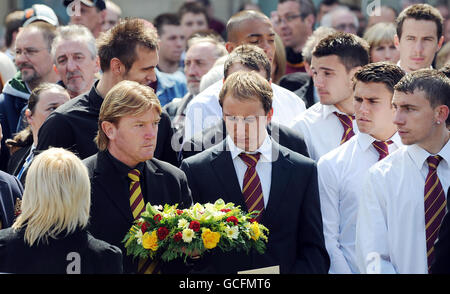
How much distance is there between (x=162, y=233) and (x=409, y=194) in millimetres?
1590

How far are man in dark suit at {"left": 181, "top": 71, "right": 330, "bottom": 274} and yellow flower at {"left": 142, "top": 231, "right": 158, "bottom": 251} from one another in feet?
2.46

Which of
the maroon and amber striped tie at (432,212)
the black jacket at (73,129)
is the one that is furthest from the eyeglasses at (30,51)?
the maroon and amber striped tie at (432,212)

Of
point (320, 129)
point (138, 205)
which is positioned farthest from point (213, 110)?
point (138, 205)

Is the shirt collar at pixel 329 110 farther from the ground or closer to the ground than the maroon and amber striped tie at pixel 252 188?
farther from the ground

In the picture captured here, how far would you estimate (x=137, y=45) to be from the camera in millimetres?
6207

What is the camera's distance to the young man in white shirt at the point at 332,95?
6.28 meters

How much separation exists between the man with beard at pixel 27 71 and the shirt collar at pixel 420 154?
3.94 meters

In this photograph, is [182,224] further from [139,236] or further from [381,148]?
[381,148]

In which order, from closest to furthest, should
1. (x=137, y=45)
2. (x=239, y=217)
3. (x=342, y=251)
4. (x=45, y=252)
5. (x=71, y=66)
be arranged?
(x=45, y=252) < (x=239, y=217) < (x=342, y=251) < (x=137, y=45) < (x=71, y=66)

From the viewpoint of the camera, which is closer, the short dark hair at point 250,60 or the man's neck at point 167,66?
the short dark hair at point 250,60

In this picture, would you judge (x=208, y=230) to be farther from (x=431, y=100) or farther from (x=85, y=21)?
(x=85, y=21)

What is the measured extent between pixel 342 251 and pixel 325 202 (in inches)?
14.2

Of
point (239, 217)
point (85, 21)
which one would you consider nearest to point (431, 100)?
point (239, 217)

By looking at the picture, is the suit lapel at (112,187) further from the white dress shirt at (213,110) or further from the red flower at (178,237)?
the white dress shirt at (213,110)
